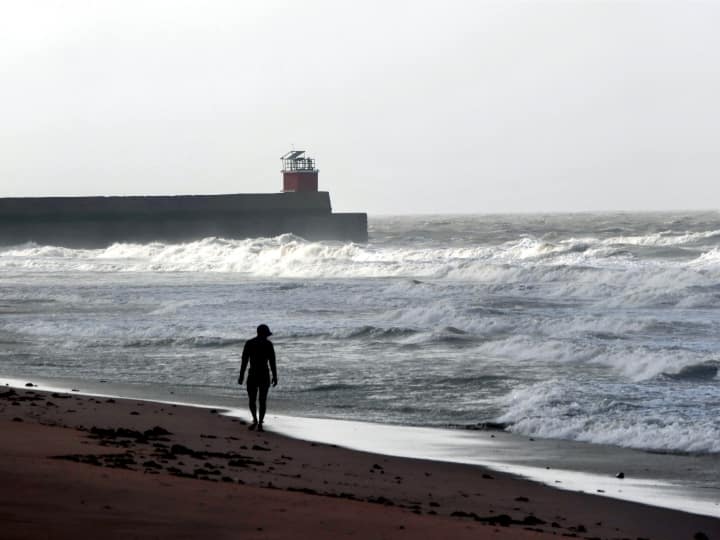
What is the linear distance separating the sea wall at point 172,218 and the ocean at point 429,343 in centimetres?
2199

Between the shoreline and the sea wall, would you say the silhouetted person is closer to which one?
the shoreline

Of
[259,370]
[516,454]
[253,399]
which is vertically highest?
[259,370]

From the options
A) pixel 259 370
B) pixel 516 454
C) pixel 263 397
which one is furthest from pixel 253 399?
pixel 516 454

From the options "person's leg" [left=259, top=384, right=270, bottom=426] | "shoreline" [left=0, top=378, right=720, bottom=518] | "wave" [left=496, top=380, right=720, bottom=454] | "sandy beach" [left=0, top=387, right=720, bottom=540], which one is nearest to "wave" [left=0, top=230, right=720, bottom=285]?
"wave" [left=496, top=380, right=720, bottom=454]

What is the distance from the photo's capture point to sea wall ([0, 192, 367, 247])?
6444cm

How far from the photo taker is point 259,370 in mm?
11891

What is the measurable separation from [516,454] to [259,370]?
107 inches

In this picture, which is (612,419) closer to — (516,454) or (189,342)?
(516,454)

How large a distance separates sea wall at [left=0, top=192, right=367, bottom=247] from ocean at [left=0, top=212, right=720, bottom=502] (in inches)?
866

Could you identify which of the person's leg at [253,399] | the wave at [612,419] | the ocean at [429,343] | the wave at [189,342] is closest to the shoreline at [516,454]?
the person's leg at [253,399]

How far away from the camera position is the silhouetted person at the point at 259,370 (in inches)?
463

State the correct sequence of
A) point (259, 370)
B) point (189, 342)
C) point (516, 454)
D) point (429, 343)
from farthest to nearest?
point (189, 342) < point (429, 343) < point (259, 370) < point (516, 454)

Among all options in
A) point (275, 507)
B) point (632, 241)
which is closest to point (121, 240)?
point (632, 241)

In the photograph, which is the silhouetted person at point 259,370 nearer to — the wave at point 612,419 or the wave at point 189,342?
the wave at point 612,419
